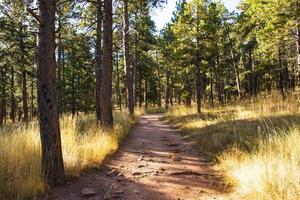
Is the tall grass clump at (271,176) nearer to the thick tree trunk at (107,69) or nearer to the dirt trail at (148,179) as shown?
the dirt trail at (148,179)

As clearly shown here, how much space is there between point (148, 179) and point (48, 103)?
238 cm

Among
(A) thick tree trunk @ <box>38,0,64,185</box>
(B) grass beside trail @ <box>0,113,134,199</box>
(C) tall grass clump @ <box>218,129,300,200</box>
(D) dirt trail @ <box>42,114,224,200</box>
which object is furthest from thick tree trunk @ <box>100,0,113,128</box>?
(C) tall grass clump @ <box>218,129,300,200</box>

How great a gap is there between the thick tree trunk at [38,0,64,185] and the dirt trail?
380mm

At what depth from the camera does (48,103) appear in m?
5.48

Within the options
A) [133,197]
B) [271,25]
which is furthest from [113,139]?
[271,25]

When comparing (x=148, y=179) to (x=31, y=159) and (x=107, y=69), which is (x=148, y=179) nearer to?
(x=31, y=159)

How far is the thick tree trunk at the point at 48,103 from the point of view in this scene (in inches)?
215

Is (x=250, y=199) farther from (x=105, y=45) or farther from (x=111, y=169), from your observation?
(x=105, y=45)

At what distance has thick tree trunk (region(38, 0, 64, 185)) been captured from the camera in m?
5.45

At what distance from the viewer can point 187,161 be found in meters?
→ 7.64

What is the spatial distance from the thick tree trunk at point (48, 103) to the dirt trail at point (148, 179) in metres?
0.38

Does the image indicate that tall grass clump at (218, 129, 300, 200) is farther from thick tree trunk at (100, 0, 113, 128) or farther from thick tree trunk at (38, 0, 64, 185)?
thick tree trunk at (100, 0, 113, 128)

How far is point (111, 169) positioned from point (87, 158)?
1.90 ft

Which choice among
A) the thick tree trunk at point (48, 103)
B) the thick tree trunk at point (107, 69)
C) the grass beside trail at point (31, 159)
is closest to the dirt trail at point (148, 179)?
the grass beside trail at point (31, 159)
